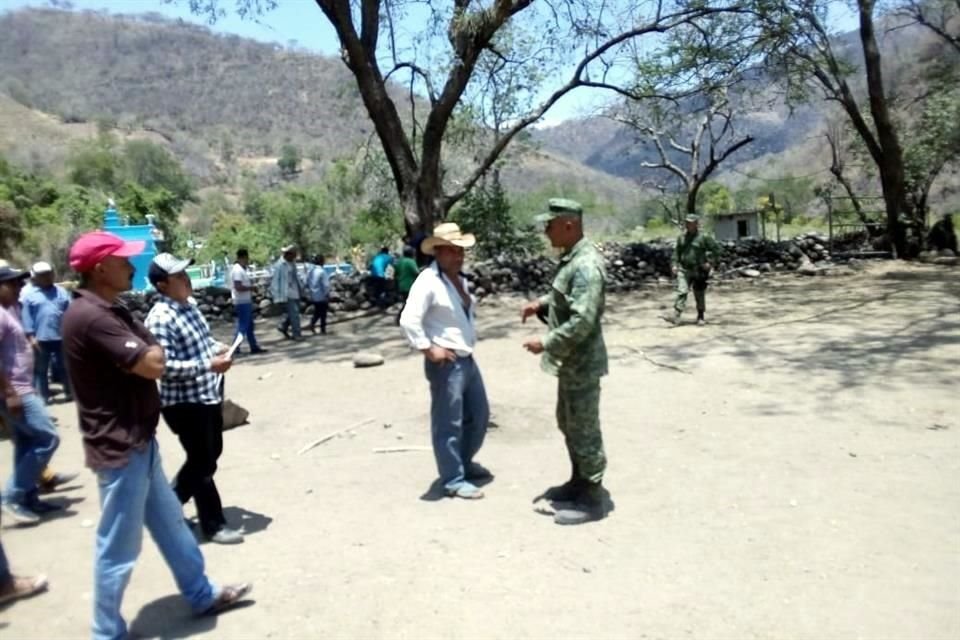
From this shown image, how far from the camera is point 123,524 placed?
3.18 m

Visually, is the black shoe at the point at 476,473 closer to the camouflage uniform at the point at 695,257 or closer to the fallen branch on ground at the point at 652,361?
the fallen branch on ground at the point at 652,361

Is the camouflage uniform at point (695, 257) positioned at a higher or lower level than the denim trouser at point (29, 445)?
higher

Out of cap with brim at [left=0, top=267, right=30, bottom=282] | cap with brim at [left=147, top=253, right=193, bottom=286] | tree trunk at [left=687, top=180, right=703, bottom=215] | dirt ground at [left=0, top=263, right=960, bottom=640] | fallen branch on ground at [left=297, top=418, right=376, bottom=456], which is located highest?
tree trunk at [left=687, top=180, right=703, bottom=215]

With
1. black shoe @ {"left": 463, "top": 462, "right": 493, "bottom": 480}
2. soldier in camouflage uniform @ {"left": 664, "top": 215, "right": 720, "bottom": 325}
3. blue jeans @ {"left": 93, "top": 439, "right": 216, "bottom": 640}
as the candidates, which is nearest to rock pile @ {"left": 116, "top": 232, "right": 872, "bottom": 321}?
soldier in camouflage uniform @ {"left": 664, "top": 215, "right": 720, "bottom": 325}

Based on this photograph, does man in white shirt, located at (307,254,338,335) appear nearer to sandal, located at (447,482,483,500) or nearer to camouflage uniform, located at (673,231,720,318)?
camouflage uniform, located at (673,231,720,318)

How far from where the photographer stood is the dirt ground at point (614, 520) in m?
3.49

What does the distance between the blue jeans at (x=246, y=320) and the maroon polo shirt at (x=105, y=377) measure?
7999mm

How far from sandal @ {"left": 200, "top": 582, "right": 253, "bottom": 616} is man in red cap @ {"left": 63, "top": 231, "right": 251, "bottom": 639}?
1.28ft

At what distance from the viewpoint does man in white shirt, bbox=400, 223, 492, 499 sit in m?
4.86

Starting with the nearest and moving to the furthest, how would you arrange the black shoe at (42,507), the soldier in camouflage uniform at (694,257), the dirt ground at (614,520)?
the dirt ground at (614,520)
the black shoe at (42,507)
the soldier in camouflage uniform at (694,257)

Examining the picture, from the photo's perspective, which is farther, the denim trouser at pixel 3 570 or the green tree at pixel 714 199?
the green tree at pixel 714 199

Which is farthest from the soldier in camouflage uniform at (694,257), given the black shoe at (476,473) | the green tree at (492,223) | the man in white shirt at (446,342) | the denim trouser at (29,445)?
the denim trouser at (29,445)

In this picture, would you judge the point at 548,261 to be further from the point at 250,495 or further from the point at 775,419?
the point at 250,495

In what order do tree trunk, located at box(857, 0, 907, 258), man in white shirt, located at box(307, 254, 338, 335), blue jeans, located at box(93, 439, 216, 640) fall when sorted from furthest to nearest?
1. tree trunk, located at box(857, 0, 907, 258)
2. man in white shirt, located at box(307, 254, 338, 335)
3. blue jeans, located at box(93, 439, 216, 640)
